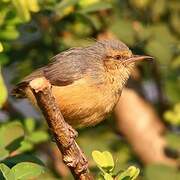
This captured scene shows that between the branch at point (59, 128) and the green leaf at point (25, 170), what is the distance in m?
0.14

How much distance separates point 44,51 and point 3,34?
0.71 m

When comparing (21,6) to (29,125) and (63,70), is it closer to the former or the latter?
(63,70)

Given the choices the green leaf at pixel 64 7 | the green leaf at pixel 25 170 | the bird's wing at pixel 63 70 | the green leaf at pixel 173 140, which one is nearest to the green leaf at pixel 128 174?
the green leaf at pixel 25 170

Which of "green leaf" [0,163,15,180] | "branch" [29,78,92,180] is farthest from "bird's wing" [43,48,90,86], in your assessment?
"green leaf" [0,163,15,180]

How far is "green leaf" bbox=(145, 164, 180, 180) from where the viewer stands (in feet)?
15.1

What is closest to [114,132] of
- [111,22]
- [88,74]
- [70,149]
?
[111,22]

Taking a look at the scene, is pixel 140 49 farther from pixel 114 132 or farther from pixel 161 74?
pixel 114 132

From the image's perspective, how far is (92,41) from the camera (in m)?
4.52

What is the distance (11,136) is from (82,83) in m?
0.53

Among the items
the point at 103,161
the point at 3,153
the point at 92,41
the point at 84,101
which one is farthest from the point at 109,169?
the point at 92,41

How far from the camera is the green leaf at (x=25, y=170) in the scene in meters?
3.05

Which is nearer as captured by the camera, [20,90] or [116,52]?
[20,90]

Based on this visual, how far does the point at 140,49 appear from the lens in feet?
15.9

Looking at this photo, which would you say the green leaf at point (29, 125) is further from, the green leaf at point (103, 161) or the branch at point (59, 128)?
the green leaf at point (103, 161)
